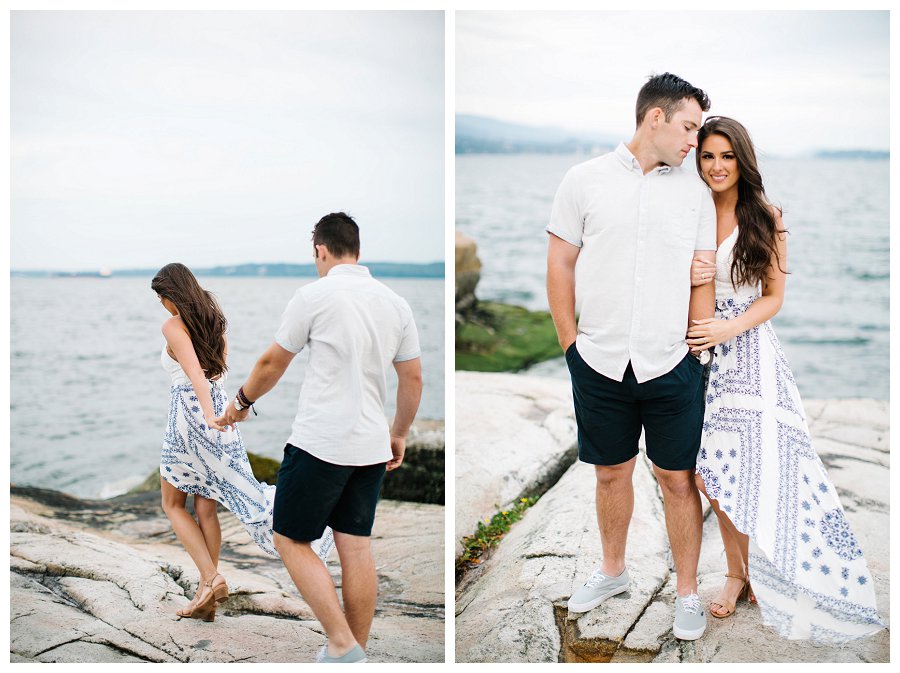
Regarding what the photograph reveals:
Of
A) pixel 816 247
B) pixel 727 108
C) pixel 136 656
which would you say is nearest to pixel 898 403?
pixel 136 656

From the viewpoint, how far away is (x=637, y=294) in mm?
2494

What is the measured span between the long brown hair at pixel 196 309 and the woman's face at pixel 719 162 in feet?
5.89

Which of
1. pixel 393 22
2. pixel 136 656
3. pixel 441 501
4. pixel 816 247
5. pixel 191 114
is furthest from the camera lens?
pixel 816 247

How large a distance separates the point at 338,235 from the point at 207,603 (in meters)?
1.48

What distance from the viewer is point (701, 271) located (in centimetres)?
252

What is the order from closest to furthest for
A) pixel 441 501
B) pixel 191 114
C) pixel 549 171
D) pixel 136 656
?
pixel 136 656
pixel 441 501
pixel 191 114
pixel 549 171

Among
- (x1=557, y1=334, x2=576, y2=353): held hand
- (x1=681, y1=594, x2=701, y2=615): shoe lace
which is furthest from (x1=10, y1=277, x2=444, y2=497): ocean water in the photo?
(x1=681, y1=594, x2=701, y2=615): shoe lace

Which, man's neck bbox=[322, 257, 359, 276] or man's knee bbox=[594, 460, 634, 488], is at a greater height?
man's neck bbox=[322, 257, 359, 276]

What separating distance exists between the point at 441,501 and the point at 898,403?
7.62 ft

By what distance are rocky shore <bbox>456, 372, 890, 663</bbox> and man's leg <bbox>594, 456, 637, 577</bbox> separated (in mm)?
145

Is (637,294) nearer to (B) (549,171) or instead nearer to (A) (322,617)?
(A) (322,617)

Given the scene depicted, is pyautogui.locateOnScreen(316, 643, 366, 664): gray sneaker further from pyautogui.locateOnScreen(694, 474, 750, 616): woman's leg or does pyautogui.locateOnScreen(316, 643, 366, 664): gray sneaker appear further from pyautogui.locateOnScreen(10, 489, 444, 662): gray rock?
pyautogui.locateOnScreen(694, 474, 750, 616): woman's leg

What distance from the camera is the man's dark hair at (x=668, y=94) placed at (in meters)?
2.46

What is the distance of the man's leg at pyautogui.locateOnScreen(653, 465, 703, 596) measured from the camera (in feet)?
8.64
